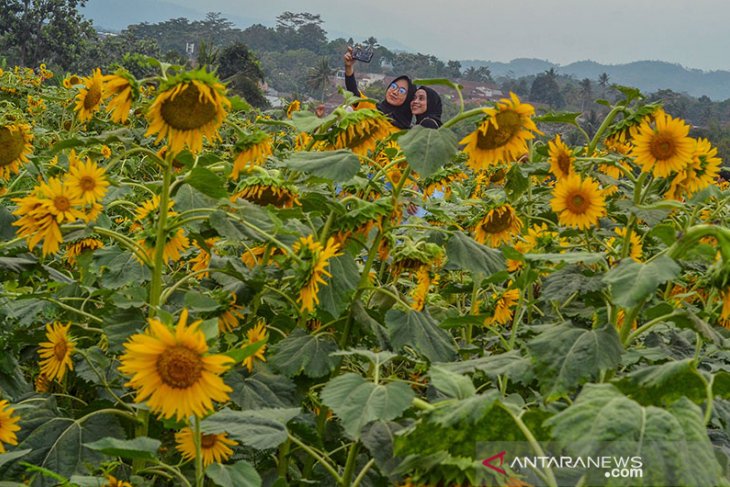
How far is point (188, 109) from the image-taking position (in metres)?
1.37

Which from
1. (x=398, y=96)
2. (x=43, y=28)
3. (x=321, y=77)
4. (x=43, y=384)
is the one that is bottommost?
(x=43, y=384)

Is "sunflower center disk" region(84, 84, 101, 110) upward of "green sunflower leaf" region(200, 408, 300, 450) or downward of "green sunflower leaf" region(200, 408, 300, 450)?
upward

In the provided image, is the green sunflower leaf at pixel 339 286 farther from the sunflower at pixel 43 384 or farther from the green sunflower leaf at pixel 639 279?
the sunflower at pixel 43 384

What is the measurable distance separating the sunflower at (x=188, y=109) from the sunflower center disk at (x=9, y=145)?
0.74m

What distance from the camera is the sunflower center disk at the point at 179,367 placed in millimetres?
1024

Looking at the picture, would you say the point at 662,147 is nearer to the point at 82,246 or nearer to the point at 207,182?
the point at 207,182

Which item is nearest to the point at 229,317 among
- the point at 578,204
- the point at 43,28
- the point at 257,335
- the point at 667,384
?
the point at 257,335

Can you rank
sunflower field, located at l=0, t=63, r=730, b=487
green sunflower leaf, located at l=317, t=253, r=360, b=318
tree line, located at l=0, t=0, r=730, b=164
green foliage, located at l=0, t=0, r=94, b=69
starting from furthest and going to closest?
green foliage, located at l=0, t=0, r=94, b=69 < tree line, located at l=0, t=0, r=730, b=164 < green sunflower leaf, located at l=317, t=253, r=360, b=318 < sunflower field, located at l=0, t=63, r=730, b=487

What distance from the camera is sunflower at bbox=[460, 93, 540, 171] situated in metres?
1.62

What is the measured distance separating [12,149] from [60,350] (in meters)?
0.66

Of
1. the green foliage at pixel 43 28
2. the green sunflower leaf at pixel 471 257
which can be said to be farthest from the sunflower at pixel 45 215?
the green foliage at pixel 43 28

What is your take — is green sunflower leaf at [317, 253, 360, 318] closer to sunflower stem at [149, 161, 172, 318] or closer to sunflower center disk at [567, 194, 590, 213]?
sunflower stem at [149, 161, 172, 318]

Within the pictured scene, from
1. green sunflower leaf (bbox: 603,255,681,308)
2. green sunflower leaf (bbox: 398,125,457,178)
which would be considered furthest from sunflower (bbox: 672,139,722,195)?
green sunflower leaf (bbox: 603,255,681,308)

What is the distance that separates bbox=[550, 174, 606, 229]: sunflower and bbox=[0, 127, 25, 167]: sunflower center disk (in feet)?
4.85
